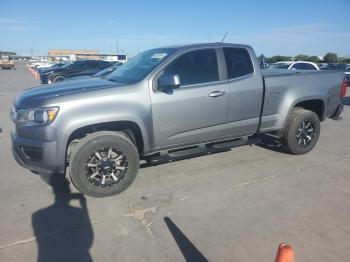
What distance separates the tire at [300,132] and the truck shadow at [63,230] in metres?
3.48

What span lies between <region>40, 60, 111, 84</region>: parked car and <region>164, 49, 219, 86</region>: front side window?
44.8 feet

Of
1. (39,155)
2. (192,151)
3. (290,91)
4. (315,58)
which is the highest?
(315,58)

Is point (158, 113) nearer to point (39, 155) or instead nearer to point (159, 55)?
point (159, 55)

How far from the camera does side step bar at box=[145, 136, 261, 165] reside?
169 inches

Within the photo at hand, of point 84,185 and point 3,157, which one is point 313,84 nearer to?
point 84,185

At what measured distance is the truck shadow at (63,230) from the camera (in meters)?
2.84

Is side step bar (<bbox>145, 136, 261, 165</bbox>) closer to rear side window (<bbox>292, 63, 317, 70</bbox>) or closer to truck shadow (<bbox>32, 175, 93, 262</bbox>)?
truck shadow (<bbox>32, 175, 93, 262</bbox>)

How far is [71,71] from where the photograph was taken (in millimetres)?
18281

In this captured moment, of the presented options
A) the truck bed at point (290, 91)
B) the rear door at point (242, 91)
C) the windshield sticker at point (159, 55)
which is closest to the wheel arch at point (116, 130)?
the windshield sticker at point (159, 55)

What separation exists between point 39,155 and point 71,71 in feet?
51.7

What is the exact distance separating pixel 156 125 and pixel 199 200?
43.7 inches

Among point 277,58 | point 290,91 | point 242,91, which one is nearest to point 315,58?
point 277,58

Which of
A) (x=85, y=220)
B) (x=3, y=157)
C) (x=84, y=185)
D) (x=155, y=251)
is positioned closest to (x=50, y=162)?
(x=84, y=185)

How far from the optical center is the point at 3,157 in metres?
5.45
